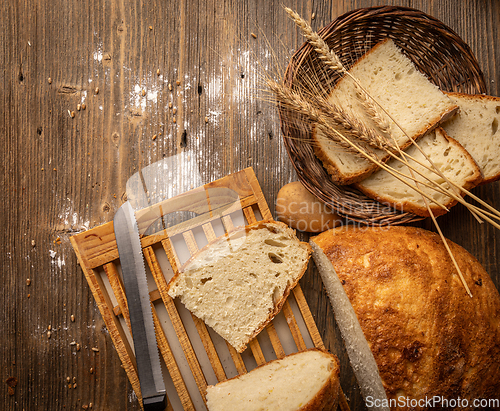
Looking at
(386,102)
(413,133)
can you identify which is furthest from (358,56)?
(413,133)

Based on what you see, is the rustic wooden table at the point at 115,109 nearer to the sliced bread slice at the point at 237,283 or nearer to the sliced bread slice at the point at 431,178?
the sliced bread slice at the point at 237,283

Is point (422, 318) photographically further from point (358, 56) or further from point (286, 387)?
point (358, 56)

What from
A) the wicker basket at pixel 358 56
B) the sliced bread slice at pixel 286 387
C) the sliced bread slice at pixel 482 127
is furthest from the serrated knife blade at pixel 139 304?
the sliced bread slice at pixel 482 127

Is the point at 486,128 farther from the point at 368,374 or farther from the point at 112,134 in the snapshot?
the point at 112,134

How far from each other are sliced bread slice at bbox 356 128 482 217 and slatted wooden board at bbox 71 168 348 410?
58cm

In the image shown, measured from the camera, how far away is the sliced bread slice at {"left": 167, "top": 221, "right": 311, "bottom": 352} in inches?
55.9

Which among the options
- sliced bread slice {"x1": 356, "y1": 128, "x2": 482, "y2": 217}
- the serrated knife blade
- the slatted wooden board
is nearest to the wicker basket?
sliced bread slice {"x1": 356, "y1": 128, "x2": 482, "y2": 217}

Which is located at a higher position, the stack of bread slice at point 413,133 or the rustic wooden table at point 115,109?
the rustic wooden table at point 115,109

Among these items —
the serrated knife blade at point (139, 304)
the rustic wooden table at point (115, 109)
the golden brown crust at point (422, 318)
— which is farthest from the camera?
the rustic wooden table at point (115, 109)

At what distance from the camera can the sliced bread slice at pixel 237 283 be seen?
4.66 feet

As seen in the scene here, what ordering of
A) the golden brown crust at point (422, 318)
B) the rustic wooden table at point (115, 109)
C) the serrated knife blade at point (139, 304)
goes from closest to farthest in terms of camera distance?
the golden brown crust at point (422, 318)
the serrated knife blade at point (139, 304)
the rustic wooden table at point (115, 109)

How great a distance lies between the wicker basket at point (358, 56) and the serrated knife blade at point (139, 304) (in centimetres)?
85

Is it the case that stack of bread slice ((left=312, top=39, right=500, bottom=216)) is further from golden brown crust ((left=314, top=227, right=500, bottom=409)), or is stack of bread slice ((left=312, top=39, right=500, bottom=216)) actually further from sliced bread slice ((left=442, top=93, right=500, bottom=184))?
golden brown crust ((left=314, top=227, right=500, bottom=409))

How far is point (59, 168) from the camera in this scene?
63.9 inches
